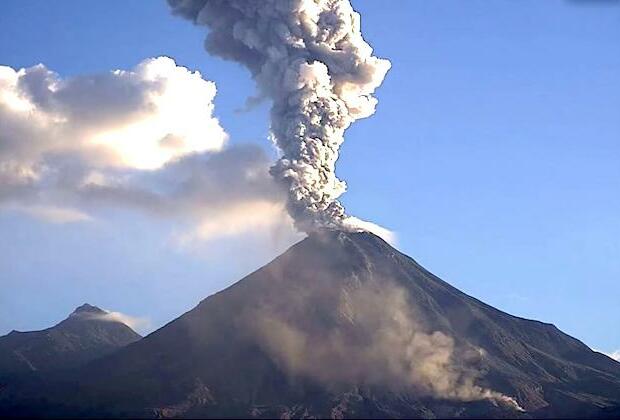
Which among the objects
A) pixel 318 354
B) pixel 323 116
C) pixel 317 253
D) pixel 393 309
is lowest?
pixel 318 354

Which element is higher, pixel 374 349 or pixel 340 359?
pixel 374 349

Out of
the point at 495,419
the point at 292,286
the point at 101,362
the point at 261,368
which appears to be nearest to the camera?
the point at 495,419

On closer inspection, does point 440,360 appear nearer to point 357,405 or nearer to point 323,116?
point 357,405

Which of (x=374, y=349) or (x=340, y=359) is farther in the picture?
(x=374, y=349)

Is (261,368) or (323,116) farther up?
(323,116)

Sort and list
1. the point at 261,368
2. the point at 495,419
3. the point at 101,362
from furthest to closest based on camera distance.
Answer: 1. the point at 101,362
2. the point at 261,368
3. the point at 495,419

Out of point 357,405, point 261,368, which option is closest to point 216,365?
point 261,368

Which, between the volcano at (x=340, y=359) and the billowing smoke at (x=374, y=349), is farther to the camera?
the billowing smoke at (x=374, y=349)

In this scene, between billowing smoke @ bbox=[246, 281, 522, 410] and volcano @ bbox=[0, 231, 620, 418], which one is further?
billowing smoke @ bbox=[246, 281, 522, 410]
